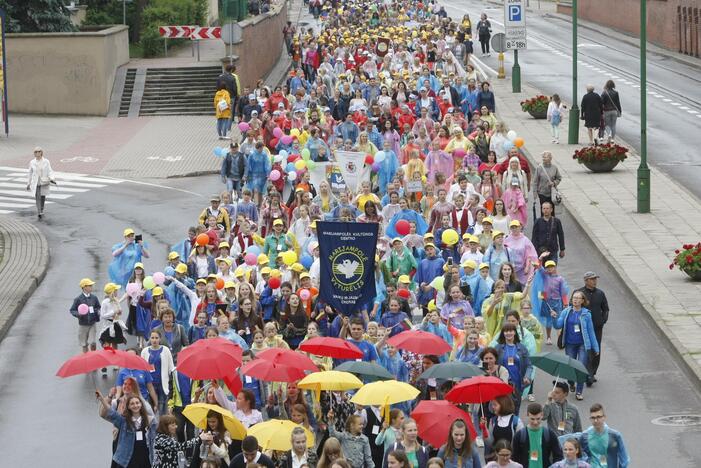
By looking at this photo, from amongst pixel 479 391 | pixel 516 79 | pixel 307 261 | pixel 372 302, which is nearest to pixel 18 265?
pixel 307 261

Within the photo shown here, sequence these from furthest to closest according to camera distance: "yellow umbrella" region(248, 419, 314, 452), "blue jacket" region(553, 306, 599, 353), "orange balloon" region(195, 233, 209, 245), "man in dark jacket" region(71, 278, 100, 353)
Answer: "orange balloon" region(195, 233, 209, 245) < "man in dark jacket" region(71, 278, 100, 353) < "blue jacket" region(553, 306, 599, 353) < "yellow umbrella" region(248, 419, 314, 452)

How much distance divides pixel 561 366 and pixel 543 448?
5.89 ft

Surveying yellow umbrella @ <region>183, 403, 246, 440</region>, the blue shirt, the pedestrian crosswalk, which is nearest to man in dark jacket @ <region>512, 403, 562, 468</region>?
yellow umbrella @ <region>183, 403, 246, 440</region>

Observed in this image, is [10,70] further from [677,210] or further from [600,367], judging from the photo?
[600,367]

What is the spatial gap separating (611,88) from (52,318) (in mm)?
19248

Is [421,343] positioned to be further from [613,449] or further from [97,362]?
[97,362]

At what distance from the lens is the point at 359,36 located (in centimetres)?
6103

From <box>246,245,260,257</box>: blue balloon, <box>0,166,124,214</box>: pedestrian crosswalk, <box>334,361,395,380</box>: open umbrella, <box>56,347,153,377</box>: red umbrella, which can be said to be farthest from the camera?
<box>0,166,124,214</box>: pedestrian crosswalk

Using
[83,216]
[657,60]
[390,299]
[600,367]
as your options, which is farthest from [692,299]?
[657,60]

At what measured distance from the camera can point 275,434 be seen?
48.9 ft

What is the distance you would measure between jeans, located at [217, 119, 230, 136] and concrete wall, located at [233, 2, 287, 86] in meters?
6.53

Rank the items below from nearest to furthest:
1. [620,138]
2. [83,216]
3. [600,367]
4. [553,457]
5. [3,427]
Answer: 1. [553,457]
2. [3,427]
3. [600,367]
4. [83,216]
5. [620,138]

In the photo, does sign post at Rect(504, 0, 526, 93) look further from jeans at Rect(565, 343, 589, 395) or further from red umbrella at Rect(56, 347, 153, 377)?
red umbrella at Rect(56, 347, 153, 377)

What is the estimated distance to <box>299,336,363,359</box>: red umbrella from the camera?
17656mm
